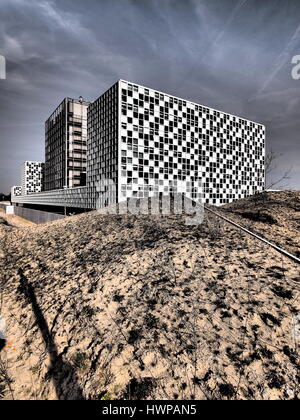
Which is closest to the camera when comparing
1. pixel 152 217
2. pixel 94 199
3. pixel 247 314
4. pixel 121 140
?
pixel 247 314

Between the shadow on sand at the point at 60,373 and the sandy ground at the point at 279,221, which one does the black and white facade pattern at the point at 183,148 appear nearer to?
the sandy ground at the point at 279,221

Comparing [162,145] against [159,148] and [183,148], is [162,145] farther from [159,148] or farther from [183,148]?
[183,148]

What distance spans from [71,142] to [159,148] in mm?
26334

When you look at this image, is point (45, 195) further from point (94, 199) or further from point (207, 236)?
point (207, 236)

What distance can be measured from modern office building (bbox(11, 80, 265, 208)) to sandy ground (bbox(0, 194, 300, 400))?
44.5 ft

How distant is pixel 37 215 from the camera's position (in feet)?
103

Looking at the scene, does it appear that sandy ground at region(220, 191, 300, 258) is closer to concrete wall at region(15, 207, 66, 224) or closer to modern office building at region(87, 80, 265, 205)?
modern office building at region(87, 80, 265, 205)

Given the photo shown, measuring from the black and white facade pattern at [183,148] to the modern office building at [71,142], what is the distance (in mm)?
24700

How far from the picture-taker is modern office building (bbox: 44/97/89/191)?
134 feet

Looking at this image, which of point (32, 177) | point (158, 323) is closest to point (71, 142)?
point (32, 177)

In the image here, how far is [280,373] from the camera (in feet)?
10.1

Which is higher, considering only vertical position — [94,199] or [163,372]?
[94,199]
